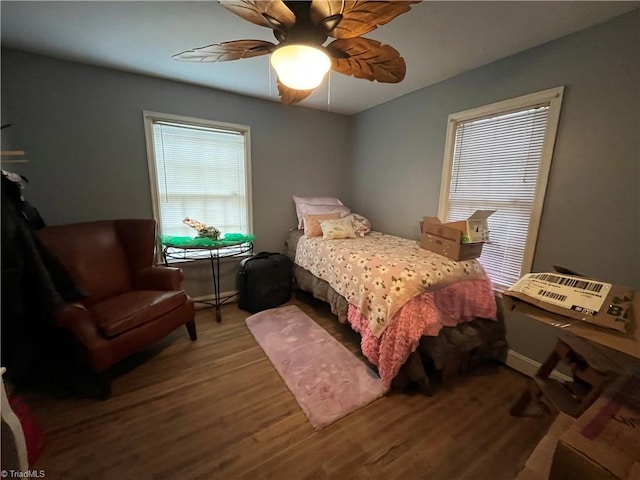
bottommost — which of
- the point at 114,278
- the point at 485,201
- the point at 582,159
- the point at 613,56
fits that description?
the point at 114,278

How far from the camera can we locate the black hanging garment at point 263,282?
280cm

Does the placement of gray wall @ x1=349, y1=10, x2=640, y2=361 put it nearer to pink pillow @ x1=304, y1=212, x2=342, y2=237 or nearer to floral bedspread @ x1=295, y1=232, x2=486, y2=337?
floral bedspread @ x1=295, y1=232, x2=486, y2=337

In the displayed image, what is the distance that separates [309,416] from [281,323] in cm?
111

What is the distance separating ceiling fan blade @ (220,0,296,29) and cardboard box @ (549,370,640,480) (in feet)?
5.14

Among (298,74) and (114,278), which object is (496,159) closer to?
(298,74)

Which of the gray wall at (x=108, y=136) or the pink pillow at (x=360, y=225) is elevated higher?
the gray wall at (x=108, y=136)

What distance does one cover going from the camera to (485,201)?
222 cm

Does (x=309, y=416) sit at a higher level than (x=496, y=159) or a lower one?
lower

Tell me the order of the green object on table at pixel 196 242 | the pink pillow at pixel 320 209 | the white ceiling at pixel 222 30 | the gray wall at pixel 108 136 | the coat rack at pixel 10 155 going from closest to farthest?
1. the coat rack at pixel 10 155
2. the white ceiling at pixel 222 30
3. the gray wall at pixel 108 136
4. the green object on table at pixel 196 242
5. the pink pillow at pixel 320 209

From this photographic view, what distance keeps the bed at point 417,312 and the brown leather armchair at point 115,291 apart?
1.39 m

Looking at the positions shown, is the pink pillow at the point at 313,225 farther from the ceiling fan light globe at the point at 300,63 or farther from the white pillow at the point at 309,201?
the ceiling fan light globe at the point at 300,63

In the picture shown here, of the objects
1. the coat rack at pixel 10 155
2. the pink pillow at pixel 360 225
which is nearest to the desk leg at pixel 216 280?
the coat rack at pixel 10 155

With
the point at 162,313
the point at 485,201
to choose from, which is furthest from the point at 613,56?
the point at 162,313

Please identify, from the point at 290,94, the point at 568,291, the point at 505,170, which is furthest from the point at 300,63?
the point at 505,170
